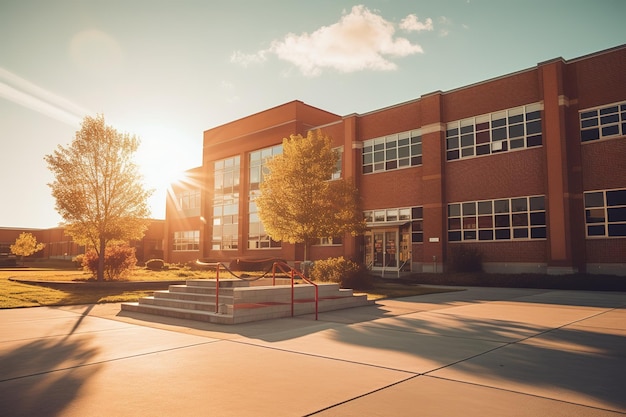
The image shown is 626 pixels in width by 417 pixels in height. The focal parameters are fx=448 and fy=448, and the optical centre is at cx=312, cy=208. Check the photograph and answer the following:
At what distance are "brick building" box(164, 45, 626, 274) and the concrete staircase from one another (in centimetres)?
1562

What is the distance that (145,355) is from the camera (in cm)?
661

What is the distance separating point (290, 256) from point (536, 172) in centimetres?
2053

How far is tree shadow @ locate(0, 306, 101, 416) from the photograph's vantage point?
431 centimetres

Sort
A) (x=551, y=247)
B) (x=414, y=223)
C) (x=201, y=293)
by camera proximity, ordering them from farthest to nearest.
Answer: (x=414, y=223), (x=551, y=247), (x=201, y=293)

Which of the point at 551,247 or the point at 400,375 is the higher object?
the point at 551,247

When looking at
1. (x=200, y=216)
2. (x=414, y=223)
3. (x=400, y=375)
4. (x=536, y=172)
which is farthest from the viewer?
(x=200, y=216)

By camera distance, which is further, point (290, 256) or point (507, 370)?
point (290, 256)

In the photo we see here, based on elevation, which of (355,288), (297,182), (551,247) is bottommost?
(355,288)

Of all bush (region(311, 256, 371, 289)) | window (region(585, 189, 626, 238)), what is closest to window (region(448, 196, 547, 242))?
window (region(585, 189, 626, 238))

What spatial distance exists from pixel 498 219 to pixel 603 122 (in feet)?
24.1

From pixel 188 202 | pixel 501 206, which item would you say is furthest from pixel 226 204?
pixel 501 206

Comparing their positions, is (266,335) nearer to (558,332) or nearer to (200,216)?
(558,332)

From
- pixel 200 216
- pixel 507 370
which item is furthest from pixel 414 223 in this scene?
pixel 200 216

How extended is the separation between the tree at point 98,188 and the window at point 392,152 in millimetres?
17026
